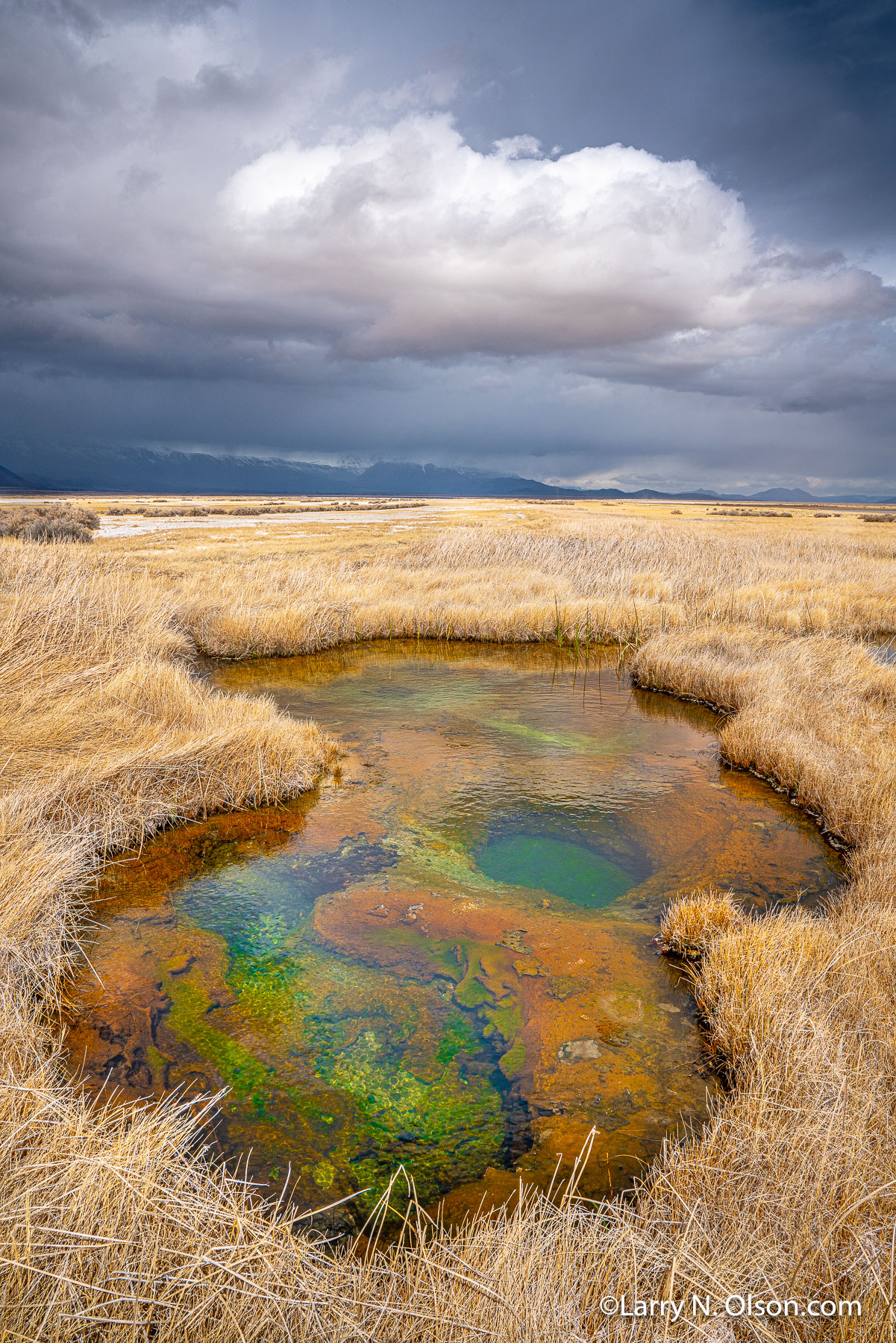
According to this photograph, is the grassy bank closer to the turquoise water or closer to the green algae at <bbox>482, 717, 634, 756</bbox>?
the turquoise water

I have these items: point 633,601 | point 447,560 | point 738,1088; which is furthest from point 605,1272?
point 447,560

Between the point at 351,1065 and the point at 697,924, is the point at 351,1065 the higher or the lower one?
the lower one

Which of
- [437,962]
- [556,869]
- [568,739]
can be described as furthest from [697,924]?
[568,739]

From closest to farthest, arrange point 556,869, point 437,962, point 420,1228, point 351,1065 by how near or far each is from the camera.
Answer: point 420,1228, point 351,1065, point 437,962, point 556,869

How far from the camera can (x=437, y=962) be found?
520 cm

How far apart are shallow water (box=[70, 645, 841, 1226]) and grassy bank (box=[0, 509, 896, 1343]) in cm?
36

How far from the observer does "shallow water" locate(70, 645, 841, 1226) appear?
12.5ft

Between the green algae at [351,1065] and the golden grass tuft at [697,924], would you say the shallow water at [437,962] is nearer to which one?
the green algae at [351,1065]

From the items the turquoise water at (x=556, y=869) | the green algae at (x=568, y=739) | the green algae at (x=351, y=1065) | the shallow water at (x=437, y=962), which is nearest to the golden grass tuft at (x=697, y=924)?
the shallow water at (x=437, y=962)

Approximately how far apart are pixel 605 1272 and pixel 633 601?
15.2 m

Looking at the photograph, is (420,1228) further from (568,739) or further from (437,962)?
(568,739)

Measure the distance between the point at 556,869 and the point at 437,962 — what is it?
1804 millimetres

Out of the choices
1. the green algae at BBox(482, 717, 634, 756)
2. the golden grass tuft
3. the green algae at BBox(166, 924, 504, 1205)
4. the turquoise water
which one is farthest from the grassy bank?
the green algae at BBox(482, 717, 634, 756)

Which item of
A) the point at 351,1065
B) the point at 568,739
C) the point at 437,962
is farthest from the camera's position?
the point at 568,739
